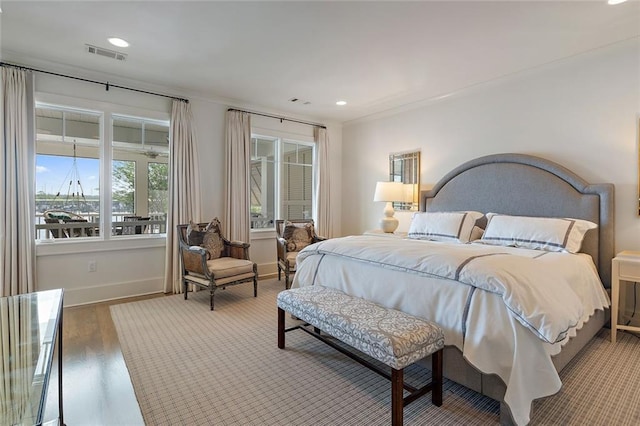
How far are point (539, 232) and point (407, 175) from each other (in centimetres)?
224

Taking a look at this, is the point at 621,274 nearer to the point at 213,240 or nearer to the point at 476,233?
the point at 476,233

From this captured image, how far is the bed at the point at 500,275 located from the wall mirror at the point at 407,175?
2.36 feet

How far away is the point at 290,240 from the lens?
4.71m

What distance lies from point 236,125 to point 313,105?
124 centimetres

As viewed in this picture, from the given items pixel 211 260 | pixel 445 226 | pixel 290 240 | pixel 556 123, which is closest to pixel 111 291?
pixel 211 260

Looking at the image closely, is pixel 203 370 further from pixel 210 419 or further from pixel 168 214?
pixel 168 214

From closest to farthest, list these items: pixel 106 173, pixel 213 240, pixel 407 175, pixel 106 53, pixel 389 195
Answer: pixel 106 53
pixel 106 173
pixel 213 240
pixel 389 195
pixel 407 175

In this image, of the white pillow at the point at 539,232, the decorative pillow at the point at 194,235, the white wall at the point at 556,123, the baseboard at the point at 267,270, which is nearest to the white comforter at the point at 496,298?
the white pillow at the point at 539,232

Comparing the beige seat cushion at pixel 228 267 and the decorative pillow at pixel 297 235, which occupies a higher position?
the decorative pillow at pixel 297 235

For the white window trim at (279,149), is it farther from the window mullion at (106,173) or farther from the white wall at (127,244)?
the window mullion at (106,173)

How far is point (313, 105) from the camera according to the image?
5.23 meters

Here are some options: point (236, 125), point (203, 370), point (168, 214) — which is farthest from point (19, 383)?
point (236, 125)

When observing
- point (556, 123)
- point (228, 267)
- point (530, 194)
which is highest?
point (556, 123)

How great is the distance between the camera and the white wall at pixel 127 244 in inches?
148
